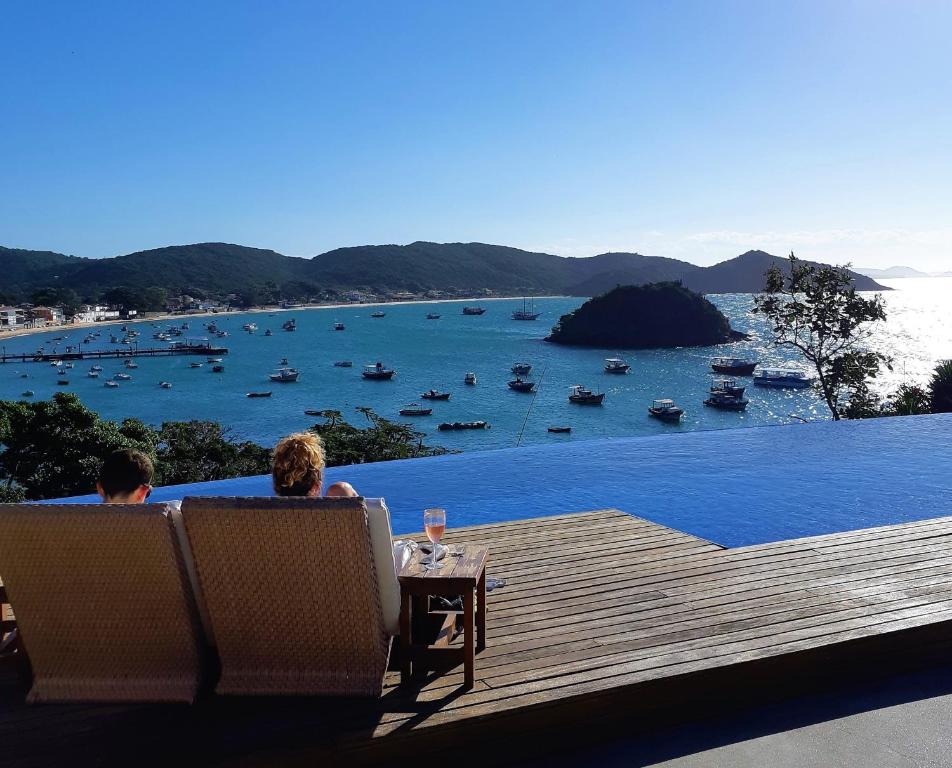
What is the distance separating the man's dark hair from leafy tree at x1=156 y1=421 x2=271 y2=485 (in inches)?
569

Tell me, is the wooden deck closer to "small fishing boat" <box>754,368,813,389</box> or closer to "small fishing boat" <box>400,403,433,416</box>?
"small fishing boat" <box>400,403,433,416</box>

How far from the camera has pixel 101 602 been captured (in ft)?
7.04

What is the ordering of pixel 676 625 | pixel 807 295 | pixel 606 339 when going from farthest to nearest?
pixel 606 339 → pixel 807 295 → pixel 676 625

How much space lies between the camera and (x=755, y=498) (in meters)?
5.77

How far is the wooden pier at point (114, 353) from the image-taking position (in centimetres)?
6894

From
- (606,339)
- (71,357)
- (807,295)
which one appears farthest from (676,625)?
(71,357)

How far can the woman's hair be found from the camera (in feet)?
7.75

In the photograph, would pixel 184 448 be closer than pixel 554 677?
No

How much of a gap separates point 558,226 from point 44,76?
24169mm

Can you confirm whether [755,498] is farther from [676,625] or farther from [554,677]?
[554,677]

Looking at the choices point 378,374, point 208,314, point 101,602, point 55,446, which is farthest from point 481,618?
point 208,314

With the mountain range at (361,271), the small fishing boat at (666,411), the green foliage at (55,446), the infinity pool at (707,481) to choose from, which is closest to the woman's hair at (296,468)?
the infinity pool at (707,481)

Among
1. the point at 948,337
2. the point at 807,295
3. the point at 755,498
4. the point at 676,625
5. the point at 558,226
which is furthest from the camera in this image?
the point at 948,337

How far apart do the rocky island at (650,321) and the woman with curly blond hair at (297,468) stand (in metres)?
66.9
